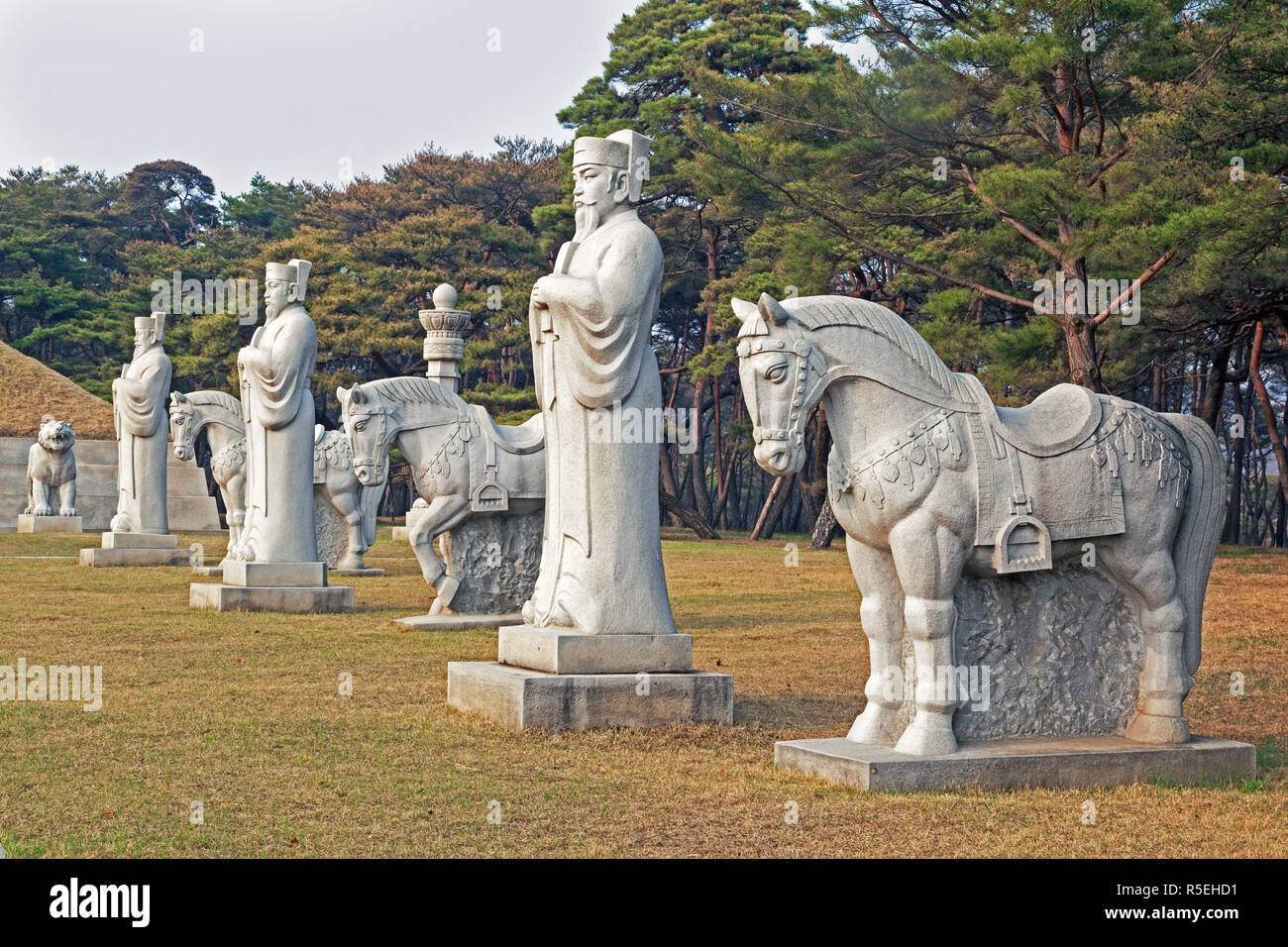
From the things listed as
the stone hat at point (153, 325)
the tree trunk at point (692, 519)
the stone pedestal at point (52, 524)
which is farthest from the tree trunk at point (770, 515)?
the stone hat at point (153, 325)

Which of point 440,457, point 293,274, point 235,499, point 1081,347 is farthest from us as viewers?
point 1081,347

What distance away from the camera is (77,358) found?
45.7 m

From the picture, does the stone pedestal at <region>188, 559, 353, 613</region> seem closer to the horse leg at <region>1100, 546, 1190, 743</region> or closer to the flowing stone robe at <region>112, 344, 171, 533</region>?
the flowing stone robe at <region>112, 344, 171, 533</region>

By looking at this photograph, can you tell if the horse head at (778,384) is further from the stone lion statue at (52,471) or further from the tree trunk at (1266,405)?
the tree trunk at (1266,405)

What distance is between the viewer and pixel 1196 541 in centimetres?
597

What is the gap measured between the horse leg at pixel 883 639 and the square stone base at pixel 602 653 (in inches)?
63.5

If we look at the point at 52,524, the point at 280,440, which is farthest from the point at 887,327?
the point at 52,524

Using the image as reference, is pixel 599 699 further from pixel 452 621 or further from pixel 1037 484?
pixel 452 621

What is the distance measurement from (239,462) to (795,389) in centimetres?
1405

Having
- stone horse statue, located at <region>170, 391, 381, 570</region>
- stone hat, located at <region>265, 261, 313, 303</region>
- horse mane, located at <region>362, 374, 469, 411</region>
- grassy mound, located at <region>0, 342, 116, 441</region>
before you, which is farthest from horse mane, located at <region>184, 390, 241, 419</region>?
grassy mound, located at <region>0, 342, 116, 441</region>

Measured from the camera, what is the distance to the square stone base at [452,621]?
11375mm

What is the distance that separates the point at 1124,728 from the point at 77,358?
45178mm

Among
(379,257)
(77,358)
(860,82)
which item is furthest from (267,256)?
(860,82)

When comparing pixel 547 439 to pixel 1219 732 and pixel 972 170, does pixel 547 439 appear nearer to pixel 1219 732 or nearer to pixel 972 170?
pixel 1219 732
